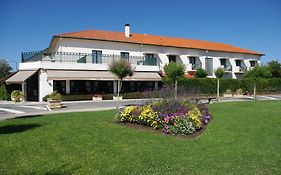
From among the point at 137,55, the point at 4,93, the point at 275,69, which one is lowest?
the point at 4,93

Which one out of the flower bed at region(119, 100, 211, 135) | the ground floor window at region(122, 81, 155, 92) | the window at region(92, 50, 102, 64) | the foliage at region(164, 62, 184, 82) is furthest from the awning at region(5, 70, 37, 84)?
the flower bed at region(119, 100, 211, 135)

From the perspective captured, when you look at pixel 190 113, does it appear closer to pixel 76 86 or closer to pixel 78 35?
pixel 76 86

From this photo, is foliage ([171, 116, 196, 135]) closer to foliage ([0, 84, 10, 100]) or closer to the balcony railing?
the balcony railing

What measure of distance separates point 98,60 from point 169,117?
28.7 meters

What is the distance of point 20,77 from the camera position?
3525 centimetres

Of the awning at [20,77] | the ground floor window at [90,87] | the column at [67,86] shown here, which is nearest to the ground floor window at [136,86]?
the ground floor window at [90,87]

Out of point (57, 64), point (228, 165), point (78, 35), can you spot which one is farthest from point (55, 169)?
point (78, 35)

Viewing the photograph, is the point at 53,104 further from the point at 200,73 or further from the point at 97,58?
the point at 200,73

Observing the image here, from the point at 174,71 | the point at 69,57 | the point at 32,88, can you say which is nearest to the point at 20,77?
the point at 32,88

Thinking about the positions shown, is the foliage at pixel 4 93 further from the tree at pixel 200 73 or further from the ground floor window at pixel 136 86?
the tree at pixel 200 73

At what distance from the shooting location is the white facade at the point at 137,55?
35.3 meters

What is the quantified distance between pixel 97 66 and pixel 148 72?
8.28 m

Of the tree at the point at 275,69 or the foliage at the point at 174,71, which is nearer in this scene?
the foliage at the point at 174,71

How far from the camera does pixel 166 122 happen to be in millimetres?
12297
